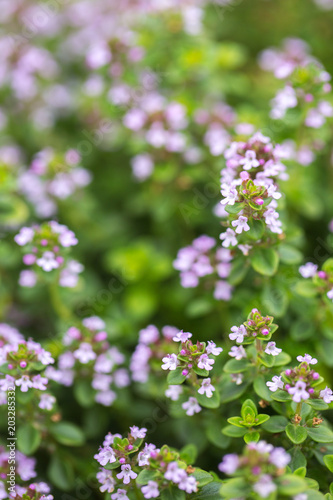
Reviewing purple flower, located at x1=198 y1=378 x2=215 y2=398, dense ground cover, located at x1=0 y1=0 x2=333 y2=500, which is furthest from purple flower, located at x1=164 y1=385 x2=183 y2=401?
purple flower, located at x1=198 y1=378 x2=215 y2=398

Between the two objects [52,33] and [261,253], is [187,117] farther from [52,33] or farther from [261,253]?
[52,33]

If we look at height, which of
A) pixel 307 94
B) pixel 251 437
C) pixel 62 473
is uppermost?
pixel 307 94

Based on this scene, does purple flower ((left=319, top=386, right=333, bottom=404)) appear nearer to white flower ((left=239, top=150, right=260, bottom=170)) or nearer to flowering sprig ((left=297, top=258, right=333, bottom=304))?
flowering sprig ((left=297, top=258, right=333, bottom=304))

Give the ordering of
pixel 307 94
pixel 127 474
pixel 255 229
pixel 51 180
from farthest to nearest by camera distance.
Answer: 1. pixel 51 180
2. pixel 307 94
3. pixel 255 229
4. pixel 127 474

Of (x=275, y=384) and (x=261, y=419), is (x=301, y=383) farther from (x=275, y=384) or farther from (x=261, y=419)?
(x=261, y=419)

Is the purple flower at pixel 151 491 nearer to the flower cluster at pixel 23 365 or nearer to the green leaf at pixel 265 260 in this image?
the flower cluster at pixel 23 365

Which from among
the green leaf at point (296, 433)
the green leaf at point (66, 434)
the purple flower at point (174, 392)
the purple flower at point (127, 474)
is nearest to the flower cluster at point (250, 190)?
the purple flower at point (174, 392)

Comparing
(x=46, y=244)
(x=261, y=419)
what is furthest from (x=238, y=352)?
(x=46, y=244)
